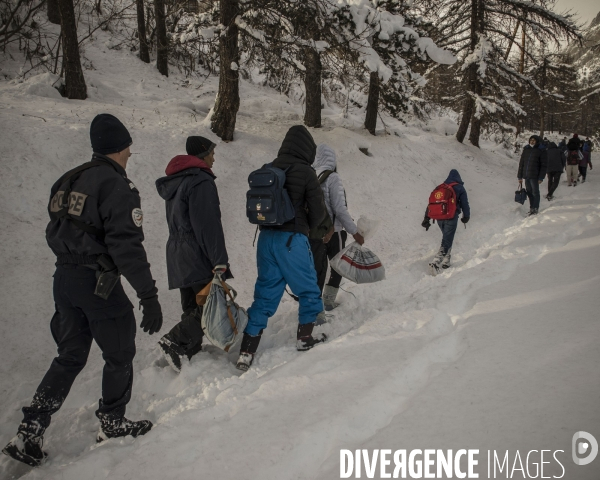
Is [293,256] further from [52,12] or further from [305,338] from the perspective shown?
[52,12]

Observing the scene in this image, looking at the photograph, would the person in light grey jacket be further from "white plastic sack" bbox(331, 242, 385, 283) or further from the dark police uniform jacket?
the dark police uniform jacket

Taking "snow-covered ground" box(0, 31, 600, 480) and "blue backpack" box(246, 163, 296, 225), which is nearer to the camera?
"snow-covered ground" box(0, 31, 600, 480)

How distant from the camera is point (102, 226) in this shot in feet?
8.20

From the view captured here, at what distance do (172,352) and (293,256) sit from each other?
1.40 metres

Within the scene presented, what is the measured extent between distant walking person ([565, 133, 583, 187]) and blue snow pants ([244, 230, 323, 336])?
1342 cm

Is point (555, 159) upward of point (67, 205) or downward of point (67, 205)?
upward

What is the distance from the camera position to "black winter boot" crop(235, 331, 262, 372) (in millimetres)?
3348

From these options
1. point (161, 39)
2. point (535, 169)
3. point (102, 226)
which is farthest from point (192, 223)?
point (161, 39)

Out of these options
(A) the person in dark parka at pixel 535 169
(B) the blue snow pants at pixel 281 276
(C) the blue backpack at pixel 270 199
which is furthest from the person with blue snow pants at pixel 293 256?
(A) the person in dark parka at pixel 535 169

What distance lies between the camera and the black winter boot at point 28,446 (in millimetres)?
2410

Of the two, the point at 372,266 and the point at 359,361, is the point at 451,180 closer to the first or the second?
the point at 372,266

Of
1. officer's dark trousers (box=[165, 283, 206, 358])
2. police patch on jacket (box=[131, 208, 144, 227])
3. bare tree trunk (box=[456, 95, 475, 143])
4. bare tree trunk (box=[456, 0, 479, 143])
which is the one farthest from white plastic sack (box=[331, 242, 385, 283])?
bare tree trunk (box=[456, 95, 475, 143])

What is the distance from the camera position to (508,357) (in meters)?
2.70

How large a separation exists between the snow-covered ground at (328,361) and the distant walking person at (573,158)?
628 centimetres
